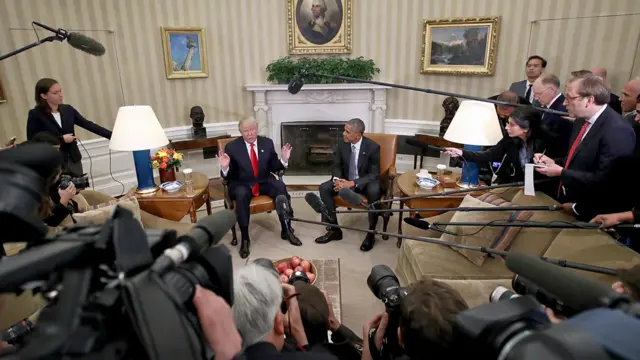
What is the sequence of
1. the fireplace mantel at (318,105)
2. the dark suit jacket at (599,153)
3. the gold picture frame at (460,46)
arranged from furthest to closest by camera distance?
1. the fireplace mantel at (318,105)
2. the gold picture frame at (460,46)
3. the dark suit jacket at (599,153)

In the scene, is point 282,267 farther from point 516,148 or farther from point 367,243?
point 516,148

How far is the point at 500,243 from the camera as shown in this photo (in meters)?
2.44

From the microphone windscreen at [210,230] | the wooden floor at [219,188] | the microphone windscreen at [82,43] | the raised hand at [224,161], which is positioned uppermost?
the microphone windscreen at [82,43]

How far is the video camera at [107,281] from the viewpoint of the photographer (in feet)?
1.59

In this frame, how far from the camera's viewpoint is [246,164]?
12.3ft

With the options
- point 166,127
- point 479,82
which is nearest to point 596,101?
point 479,82

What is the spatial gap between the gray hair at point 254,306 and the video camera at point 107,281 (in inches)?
18.3

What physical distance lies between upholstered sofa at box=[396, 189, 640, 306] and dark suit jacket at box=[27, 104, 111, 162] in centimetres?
332

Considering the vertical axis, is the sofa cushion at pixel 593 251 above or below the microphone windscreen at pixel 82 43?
below

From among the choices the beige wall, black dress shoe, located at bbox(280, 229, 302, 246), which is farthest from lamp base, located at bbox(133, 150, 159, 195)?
the beige wall

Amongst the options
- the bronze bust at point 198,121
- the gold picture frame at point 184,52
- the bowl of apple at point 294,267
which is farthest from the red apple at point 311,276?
the gold picture frame at point 184,52

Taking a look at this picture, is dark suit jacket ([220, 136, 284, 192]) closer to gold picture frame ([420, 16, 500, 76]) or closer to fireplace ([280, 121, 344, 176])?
fireplace ([280, 121, 344, 176])

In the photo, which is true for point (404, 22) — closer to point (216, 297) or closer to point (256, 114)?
point (256, 114)

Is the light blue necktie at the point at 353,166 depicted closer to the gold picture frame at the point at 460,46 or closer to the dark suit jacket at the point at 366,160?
the dark suit jacket at the point at 366,160
